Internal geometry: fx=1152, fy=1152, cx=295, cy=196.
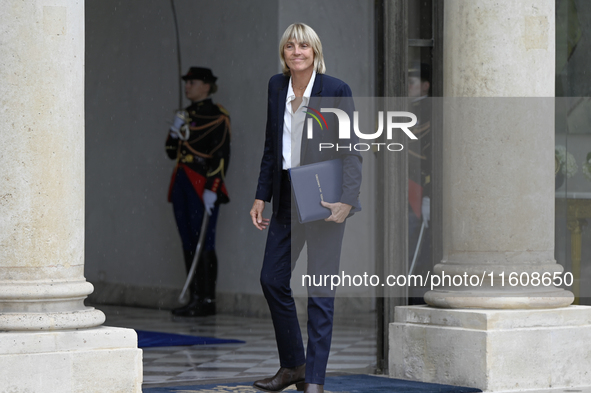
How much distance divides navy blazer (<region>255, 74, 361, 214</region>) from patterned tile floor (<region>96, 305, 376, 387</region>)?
1.30m

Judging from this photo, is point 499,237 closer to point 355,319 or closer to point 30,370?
point 30,370

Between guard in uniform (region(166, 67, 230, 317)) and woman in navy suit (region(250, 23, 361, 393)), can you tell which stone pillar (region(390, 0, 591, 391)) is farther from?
guard in uniform (region(166, 67, 230, 317))

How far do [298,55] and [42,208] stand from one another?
128 cm

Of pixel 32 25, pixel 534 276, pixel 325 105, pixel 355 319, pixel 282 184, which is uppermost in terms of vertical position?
pixel 32 25

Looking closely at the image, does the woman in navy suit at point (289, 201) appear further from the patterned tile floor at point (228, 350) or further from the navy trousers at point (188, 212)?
the navy trousers at point (188, 212)

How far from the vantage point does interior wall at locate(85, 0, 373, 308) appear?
9.53 m

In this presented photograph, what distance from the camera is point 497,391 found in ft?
17.9

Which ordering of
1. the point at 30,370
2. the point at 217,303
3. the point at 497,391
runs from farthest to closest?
the point at 217,303 < the point at 497,391 < the point at 30,370

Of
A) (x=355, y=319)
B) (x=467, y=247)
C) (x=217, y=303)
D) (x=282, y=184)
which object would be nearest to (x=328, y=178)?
(x=282, y=184)

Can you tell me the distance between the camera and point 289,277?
16.7ft

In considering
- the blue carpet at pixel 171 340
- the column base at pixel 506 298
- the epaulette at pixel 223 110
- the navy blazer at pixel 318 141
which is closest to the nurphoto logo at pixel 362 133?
the navy blazer at pixel 318 141

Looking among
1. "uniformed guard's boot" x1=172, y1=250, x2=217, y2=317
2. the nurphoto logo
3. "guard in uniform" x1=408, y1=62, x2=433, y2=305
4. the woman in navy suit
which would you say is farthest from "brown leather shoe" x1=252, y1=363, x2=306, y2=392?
"uniformed guard's boot" x1=172, y1=250, x2=217, y2=317

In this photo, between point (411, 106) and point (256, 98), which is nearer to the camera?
point (411, 106)

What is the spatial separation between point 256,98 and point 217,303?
182cm
